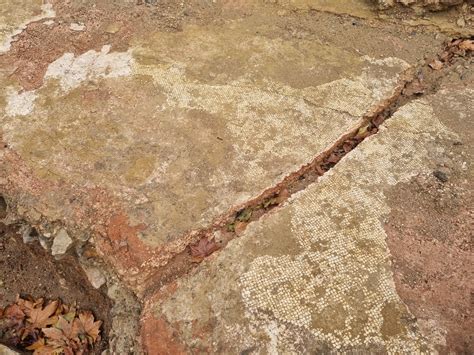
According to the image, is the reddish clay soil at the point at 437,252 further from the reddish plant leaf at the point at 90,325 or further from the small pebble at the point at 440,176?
the reddish plant leaf at the point at 90,325

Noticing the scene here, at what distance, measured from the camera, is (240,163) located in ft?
8.89

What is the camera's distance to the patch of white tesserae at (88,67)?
10.5 feet

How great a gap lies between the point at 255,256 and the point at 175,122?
42.8 inches

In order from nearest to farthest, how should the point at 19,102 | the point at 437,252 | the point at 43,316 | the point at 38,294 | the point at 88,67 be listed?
the point at 437,252, the point at 43,316, the point at 38,294, the point at 19,102, the point at 88,67

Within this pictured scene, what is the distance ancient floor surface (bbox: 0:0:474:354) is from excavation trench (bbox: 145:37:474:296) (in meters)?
0.02

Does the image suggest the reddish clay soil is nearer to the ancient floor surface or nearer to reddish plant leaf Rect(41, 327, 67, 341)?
the ancient floor surface

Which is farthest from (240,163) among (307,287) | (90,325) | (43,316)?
(43,316)

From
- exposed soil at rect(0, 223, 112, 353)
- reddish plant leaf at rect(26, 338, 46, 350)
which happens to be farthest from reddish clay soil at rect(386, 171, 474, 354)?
reddish plant leaf at rect(26, 338, 46, 350)

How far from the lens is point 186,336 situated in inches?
83.2

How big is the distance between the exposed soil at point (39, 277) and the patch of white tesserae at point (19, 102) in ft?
2.49

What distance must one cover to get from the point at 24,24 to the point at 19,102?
0.97 meters

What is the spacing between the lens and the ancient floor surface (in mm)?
2164

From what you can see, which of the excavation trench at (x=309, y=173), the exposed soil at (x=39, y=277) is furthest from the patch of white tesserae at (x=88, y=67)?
the excavation trench at (x=309, y=173)

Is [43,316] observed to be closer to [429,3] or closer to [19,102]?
[19,102]
